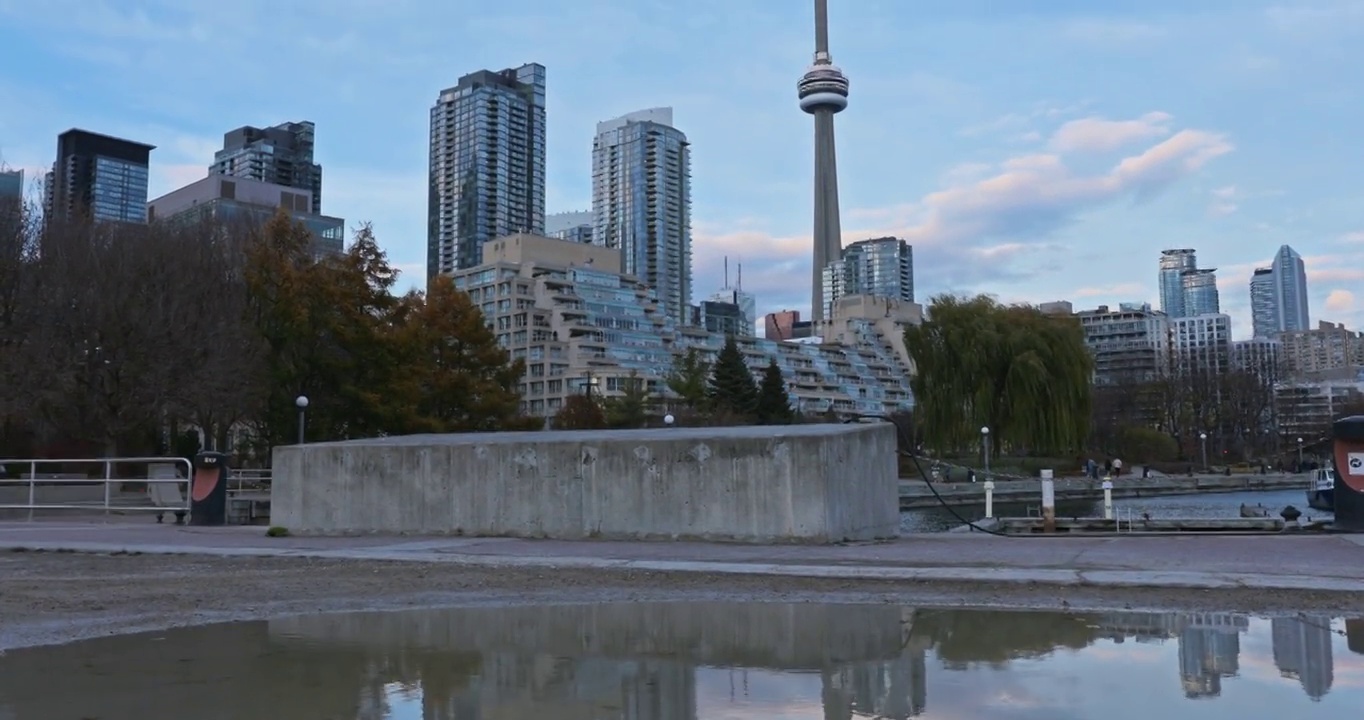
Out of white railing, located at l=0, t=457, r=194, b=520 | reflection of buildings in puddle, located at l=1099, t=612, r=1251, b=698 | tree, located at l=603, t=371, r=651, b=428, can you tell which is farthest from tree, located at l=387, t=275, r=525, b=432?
reflection of buildings in puddle, located at l=1099, t=612, r=1251, b=698

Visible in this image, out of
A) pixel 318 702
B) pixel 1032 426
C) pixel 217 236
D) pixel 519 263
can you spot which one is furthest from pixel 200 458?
pixel 519 263

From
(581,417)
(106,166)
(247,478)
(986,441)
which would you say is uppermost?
(106,166)

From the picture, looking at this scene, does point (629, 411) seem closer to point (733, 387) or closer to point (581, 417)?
point (581, 417)

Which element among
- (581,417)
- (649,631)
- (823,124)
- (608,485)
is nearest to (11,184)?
(581,417)

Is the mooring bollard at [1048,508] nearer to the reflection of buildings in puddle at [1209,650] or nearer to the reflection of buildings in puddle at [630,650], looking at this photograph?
the reflection of buildings in puddle at [1209,650]

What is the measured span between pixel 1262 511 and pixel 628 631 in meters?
27.3

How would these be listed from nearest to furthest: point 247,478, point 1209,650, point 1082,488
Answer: point 1209,650 < point 247,478 < point 1082,488

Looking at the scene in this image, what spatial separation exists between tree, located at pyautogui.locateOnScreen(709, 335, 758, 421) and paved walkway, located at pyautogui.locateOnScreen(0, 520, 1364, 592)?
198ft

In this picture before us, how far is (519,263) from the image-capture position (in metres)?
128

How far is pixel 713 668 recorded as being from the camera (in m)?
6.65

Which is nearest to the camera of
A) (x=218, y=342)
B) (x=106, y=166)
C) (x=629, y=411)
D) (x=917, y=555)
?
(x=917, y=555)

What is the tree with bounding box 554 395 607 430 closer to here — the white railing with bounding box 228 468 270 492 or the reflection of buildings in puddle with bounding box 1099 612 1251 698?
the white railing with bounding box 228 468 270 492

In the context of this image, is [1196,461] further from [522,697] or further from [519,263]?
[522,697]

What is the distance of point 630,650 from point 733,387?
7404 centimetres
